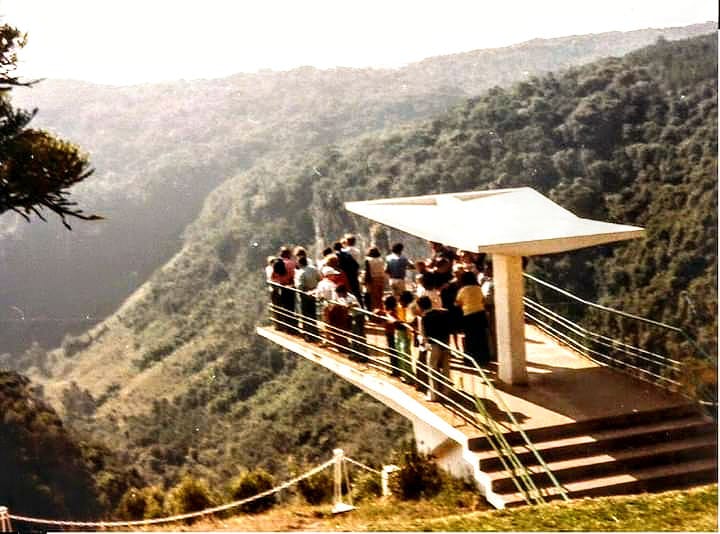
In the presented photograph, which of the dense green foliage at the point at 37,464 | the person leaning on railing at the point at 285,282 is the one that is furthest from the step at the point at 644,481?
the dense green foliage at the point at 37,464

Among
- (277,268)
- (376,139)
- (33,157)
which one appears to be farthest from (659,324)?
(376,139)

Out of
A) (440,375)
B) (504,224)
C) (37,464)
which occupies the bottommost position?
(37,464)

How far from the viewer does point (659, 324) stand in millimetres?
9508

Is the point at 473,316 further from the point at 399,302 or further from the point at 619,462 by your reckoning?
the point at 619,462

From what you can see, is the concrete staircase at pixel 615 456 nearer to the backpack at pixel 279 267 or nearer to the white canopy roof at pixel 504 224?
the white canopy roof at pixel 504 224

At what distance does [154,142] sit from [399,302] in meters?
7.60

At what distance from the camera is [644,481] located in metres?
7.93

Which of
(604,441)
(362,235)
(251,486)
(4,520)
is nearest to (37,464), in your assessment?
(251,486)

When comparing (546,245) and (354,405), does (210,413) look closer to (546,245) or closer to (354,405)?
(354,405)

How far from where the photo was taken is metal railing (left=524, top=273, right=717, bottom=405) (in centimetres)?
882

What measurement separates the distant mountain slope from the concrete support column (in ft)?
10.1

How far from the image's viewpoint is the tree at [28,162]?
387 inches

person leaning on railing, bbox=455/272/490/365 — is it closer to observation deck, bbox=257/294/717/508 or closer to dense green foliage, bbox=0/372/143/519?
observation deck, bbox=257/294/717/508

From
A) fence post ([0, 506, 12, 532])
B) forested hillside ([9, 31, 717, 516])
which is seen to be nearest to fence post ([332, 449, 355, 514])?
fence post ([0, 506, 12, 532])
